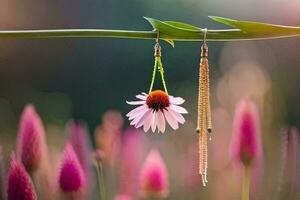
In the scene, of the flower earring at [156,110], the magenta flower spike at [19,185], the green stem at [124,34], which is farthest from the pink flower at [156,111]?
the magenta flower spike at [19,185]

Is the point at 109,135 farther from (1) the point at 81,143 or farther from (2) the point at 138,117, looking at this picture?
(2) the point at 138,117

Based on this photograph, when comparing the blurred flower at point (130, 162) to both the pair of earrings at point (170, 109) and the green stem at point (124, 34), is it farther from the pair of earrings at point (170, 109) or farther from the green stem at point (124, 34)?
the green stem at point (124, 34)

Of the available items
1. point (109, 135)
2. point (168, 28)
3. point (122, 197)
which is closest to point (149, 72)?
point (109, 135)

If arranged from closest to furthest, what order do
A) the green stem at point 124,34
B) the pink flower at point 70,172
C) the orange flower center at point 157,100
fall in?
1. the green stem at point 124,34
2. the orange flower center at point 157,100
3. the pink flower at point 70,172

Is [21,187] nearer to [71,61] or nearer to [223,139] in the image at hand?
[71,61]

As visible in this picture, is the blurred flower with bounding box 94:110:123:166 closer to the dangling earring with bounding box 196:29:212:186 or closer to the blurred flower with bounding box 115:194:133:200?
the blurred flower with bounding box 115:194:133:200
